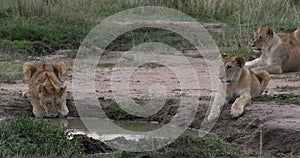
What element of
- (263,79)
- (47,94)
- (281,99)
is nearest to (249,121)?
(281,99)

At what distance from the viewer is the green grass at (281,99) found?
355 inches

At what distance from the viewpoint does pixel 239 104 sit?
8.57 m

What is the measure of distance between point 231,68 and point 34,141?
2.58 m

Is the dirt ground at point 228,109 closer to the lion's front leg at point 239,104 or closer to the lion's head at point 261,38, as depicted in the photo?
the lion's front leg at point 239,104

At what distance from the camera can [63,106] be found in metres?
8.89

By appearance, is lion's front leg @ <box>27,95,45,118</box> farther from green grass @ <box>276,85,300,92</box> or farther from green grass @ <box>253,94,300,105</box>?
green grass @ <box>276,85,300,92</box>

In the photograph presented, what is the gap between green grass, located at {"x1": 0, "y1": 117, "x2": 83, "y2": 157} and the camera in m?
6.82

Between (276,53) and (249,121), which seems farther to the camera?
(276,53)

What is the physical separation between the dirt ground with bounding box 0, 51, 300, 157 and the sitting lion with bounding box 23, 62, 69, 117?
32cm

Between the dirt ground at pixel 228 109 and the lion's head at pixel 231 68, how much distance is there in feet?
1.05

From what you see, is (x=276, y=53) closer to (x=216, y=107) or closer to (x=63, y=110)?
(x=216, y=107)

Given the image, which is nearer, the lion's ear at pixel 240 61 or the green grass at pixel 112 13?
the lion's ear at pixel 240 61

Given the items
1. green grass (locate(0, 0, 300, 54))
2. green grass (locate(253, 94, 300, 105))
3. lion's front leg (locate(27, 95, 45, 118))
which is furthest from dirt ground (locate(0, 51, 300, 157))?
green grass (locate(0, 0, 300, 54))

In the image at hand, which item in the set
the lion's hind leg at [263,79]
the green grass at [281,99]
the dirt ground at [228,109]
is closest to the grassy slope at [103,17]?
the dirt ground at [228,109]
